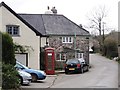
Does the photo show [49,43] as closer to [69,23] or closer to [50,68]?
[69,23]

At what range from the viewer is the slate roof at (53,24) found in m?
50.2

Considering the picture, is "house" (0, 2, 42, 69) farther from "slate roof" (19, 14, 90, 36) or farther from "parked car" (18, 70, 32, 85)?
"parked car" (18, 70, 32, 85)

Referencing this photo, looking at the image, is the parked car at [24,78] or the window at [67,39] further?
→ the window at [67,39]

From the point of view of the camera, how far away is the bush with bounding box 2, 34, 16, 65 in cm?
2067

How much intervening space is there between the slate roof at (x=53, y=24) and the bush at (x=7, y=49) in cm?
2776

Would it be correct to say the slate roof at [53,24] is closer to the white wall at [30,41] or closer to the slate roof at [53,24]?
the slate roof at [53,24]

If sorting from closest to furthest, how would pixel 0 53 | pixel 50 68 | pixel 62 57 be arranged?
pixel 0 53 → pixel 50 68 → pixel 62 57

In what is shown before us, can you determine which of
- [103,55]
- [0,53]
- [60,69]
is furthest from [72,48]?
[0,53]

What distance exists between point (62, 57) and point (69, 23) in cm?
549

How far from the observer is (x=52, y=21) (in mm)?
52375

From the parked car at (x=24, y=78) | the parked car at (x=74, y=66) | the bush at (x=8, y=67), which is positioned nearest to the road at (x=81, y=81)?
the parked car at (x=24, y=78)

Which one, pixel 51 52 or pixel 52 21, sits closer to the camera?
pixel 51 52

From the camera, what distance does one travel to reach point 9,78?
18719 mm

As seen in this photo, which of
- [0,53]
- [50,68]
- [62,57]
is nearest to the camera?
[0,53]
